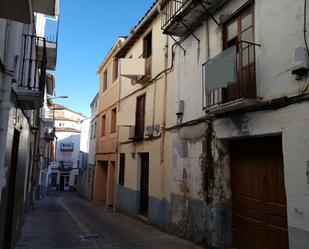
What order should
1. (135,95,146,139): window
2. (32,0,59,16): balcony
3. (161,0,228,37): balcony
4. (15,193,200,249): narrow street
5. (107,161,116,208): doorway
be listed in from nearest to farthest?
(32,0,59,16): balcony < (161,0,228,37): balcony < (15,193,200,249): narrow street < (135,95,146,139): window < (107,161,116,208): doorway

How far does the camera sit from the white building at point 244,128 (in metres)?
5.38

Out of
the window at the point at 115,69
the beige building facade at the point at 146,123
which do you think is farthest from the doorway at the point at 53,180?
the beige building facade at the point at 146,123

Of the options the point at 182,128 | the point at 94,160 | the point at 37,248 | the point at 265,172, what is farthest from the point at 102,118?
the point at 265,172

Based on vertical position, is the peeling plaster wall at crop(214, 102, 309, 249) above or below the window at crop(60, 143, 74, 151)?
below

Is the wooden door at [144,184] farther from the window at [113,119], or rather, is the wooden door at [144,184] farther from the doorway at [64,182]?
the doorway at [64,182]

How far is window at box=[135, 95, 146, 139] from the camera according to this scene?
13.1 m

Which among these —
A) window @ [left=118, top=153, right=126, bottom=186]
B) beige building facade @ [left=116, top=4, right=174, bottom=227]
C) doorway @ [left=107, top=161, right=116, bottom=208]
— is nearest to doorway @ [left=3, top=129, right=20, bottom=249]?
beige building facade @ [left=116, top=4, right=174, bottom=227]

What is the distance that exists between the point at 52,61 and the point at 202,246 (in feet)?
36.2

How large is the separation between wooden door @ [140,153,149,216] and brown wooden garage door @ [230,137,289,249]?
5508mm

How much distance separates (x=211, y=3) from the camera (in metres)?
7.98

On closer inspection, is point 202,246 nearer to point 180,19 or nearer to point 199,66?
point 199,66

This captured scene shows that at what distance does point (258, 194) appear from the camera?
260 inches

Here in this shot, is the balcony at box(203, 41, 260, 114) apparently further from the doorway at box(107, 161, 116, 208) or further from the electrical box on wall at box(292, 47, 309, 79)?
the doorway at box(107, 161, 116, 208)

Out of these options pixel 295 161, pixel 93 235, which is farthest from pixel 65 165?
pixel 295 161
